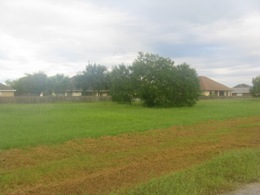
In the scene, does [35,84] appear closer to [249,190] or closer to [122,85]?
[122,85]

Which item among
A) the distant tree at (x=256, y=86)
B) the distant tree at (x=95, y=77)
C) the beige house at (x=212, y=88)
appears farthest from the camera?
the beige house at (x=212, y=88)

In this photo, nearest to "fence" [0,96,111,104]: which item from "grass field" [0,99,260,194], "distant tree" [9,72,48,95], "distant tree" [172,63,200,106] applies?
"distant tree" [9,72,48,95]

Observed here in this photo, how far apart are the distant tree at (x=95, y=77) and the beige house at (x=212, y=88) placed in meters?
28.7

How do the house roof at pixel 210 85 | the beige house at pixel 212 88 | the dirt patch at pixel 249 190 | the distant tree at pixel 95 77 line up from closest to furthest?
the dirt patch at pixel 249 190
the distant tree at pixel 95 77
the beige house at pixel 212 88
the house roof at pixel 210 85

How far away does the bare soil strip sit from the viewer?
6.87 m

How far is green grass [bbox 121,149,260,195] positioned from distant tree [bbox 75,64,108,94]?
257 feet

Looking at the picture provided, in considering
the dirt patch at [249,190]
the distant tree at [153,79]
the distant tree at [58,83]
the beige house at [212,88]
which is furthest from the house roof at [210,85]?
the dirt patch at [249,190]

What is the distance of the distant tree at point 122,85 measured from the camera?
4615 centimetres

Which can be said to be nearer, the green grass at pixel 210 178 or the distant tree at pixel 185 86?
A: the green grass at pixel 210 178

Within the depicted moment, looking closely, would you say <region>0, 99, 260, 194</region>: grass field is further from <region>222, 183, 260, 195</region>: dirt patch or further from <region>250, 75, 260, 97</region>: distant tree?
<region>250, 75, 260, 97</region>: distant tree

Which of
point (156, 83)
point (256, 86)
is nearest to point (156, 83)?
point (156, 83)

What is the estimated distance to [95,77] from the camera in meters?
86.9

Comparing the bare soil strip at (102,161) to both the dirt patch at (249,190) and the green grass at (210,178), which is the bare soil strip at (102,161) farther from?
the dirt patch at (249,190)

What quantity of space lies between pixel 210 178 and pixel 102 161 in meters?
3.37
